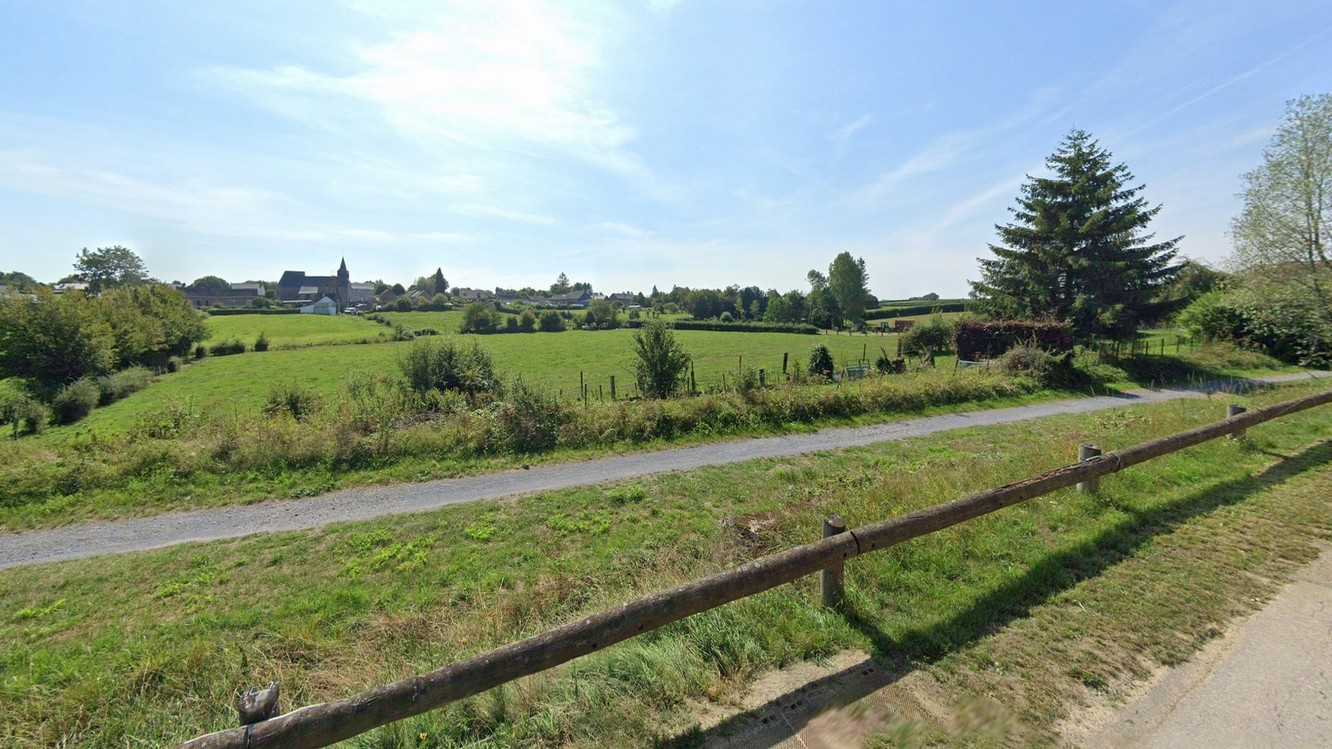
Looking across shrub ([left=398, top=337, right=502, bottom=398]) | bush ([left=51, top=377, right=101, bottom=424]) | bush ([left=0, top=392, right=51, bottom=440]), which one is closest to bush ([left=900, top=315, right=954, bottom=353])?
shrub ([left=398, top=337, right=502, bottom=398])

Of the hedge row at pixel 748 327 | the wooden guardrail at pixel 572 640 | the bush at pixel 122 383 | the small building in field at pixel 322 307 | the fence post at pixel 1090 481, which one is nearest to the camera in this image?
the wooden guardrail at pixel 572 640

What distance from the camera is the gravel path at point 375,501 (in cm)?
820

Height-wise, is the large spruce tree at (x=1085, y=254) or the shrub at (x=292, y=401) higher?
the large spruce tree at (x=1085, y=254)

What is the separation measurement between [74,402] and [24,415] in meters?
4.55

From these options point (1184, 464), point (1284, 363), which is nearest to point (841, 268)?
point (1284, 363)

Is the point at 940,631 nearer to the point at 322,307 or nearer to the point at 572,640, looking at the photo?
the point at 572,640

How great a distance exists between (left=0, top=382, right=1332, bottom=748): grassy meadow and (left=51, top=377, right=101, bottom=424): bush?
2338 centimetres

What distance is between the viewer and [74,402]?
22.6 metres

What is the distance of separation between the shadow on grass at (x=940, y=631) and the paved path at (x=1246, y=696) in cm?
84

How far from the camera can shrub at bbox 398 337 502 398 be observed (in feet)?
60.5

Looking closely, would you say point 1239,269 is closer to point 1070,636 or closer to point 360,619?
point 1070,636

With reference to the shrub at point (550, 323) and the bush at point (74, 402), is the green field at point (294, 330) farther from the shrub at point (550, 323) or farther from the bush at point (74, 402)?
the bush at point (74, 402)

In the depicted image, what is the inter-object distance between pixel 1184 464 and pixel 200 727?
11.5 metres

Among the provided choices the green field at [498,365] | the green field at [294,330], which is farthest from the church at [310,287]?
the green field at [498,365]
